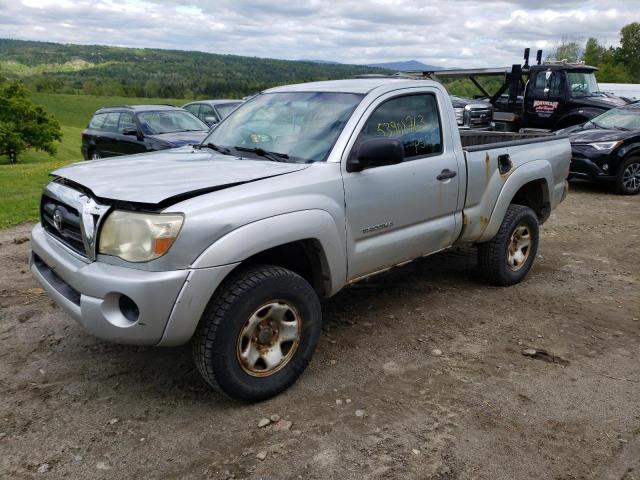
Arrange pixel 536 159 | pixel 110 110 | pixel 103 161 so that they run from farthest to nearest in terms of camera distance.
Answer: pixel 110 110
pixel 536 159
pixel 103 161

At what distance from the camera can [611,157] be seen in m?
10.2

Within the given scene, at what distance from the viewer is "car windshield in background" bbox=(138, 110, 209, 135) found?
11562mm

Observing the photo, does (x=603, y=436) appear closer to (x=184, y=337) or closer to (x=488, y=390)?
(x=488, y=390)

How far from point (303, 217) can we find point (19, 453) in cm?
190

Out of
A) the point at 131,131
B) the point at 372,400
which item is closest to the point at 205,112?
the point at 131,131

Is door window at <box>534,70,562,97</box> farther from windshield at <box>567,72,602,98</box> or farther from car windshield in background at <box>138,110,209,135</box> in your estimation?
car windshield in background at <box>138,110,209,135</box>

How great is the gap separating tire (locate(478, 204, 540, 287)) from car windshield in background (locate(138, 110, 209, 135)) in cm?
827

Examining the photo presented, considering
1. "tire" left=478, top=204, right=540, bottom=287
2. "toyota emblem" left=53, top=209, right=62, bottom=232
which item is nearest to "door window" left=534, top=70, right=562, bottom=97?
"tire" left=478, top=204, right=540, bottom=287

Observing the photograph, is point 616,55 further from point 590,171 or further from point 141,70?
point 141,70

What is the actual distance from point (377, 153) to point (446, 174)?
100cm

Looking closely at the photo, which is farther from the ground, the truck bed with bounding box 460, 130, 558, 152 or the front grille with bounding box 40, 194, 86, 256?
the truck bed with bounding box 460, 130, 558, 152

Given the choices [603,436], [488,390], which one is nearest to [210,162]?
[488,390]

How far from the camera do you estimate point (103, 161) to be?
12.7ft

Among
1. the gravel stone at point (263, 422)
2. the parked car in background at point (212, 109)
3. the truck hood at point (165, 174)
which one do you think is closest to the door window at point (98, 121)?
the parked car in background at point (212, 109)
